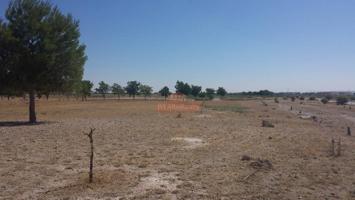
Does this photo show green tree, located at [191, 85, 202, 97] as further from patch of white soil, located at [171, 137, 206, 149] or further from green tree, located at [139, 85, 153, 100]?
patch of white soil, located at [171, 137, 206, 149]

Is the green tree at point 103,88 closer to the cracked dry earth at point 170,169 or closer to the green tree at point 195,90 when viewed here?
the green tree at point 195,90

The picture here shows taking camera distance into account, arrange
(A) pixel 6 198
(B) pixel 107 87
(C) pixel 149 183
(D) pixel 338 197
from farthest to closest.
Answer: (B) pixel 107 87, (C) pixel 149 183, (D) pixel 338 197, (A) pixel 6 198

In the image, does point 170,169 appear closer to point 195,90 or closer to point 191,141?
point 191,141

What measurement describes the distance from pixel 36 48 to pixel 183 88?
123941 mm

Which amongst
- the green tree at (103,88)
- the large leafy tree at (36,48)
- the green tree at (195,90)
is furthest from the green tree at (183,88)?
the large leafy tree at (36,48)

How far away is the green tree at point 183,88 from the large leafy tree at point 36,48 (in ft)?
396

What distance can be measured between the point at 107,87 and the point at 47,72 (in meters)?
121

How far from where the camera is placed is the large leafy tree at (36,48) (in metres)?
28.5

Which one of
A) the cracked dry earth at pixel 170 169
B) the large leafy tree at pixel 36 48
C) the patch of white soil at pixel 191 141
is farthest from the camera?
the large leafy tree at pixel 36 48

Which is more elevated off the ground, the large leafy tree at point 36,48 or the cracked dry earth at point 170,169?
the large leafy tree at point 36,48

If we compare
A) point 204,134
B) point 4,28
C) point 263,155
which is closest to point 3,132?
point 4,28

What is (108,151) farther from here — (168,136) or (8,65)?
(8,65)

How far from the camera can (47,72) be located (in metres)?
29.5

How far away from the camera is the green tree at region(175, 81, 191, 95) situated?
15152cm
